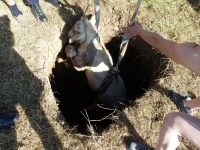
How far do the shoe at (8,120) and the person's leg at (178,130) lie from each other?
4.65 ft

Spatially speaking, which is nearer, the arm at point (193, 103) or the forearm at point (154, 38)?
the forearm at point (154, 38)

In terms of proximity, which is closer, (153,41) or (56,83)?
(153,41)

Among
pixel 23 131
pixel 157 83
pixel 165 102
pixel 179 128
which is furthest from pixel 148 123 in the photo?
pixel 23 131

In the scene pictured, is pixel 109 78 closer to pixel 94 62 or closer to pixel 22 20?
pixel 94 62

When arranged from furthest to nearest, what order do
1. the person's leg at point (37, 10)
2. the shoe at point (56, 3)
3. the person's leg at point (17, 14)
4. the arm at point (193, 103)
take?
1. the shoe at point (56, 3)
2. the person's leg at point (37, 10)
3. the person's leg at point (17, 14)
4. the arm at point (193, 103)

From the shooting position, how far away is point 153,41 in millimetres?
2160

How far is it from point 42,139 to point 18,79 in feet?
2.35

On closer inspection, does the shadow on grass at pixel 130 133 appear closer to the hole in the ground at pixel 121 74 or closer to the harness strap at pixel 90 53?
the hole in the ground at pixel 121 74

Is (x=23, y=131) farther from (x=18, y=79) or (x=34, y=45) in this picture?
(x=34, y=45)

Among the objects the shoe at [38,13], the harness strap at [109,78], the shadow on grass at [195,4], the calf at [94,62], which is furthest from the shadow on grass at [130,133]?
the shadow on grass at [195,4]

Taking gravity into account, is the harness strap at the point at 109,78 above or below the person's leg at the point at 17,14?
below

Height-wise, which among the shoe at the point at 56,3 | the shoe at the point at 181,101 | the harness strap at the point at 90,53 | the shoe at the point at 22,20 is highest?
the shoe at the point at 56,3

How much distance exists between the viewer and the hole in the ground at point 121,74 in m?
3.37

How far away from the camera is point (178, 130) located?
1.89 meters
